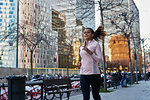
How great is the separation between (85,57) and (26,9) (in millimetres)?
81048

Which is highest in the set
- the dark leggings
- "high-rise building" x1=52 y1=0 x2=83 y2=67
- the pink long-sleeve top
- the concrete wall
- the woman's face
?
"high-rise building" x1=52 y1=0 x2=83 y2=67

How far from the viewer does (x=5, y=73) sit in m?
32.2

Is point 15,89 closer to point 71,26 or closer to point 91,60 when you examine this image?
point 91,60

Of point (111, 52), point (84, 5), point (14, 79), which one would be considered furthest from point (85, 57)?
point (111, 52)

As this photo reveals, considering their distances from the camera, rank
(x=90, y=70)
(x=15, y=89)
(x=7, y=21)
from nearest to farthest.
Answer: (x=90, y=70) < (x=15, y=89) < (x=7, y=21)

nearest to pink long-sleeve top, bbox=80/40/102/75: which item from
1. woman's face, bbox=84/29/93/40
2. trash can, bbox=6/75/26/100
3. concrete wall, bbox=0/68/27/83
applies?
Result: woman's face, bbox=84/29/93/40

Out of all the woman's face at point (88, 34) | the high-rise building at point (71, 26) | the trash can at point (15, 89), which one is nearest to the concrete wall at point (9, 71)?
the high-rise building at point (71, 26)

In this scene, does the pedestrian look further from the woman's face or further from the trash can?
the trash can

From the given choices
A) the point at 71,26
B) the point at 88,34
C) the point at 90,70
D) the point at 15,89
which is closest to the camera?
the point at 90,70

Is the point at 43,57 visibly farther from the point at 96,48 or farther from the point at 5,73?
the point at 96,48

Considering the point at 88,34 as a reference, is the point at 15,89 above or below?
below

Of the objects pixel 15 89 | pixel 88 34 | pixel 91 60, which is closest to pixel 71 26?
pixel 15 89

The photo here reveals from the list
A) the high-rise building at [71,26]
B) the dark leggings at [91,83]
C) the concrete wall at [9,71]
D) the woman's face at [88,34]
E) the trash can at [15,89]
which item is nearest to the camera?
the dark leggings at [91,83]

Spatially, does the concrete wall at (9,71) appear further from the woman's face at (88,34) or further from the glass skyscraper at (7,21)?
the glass skyscraper at (7,21)
